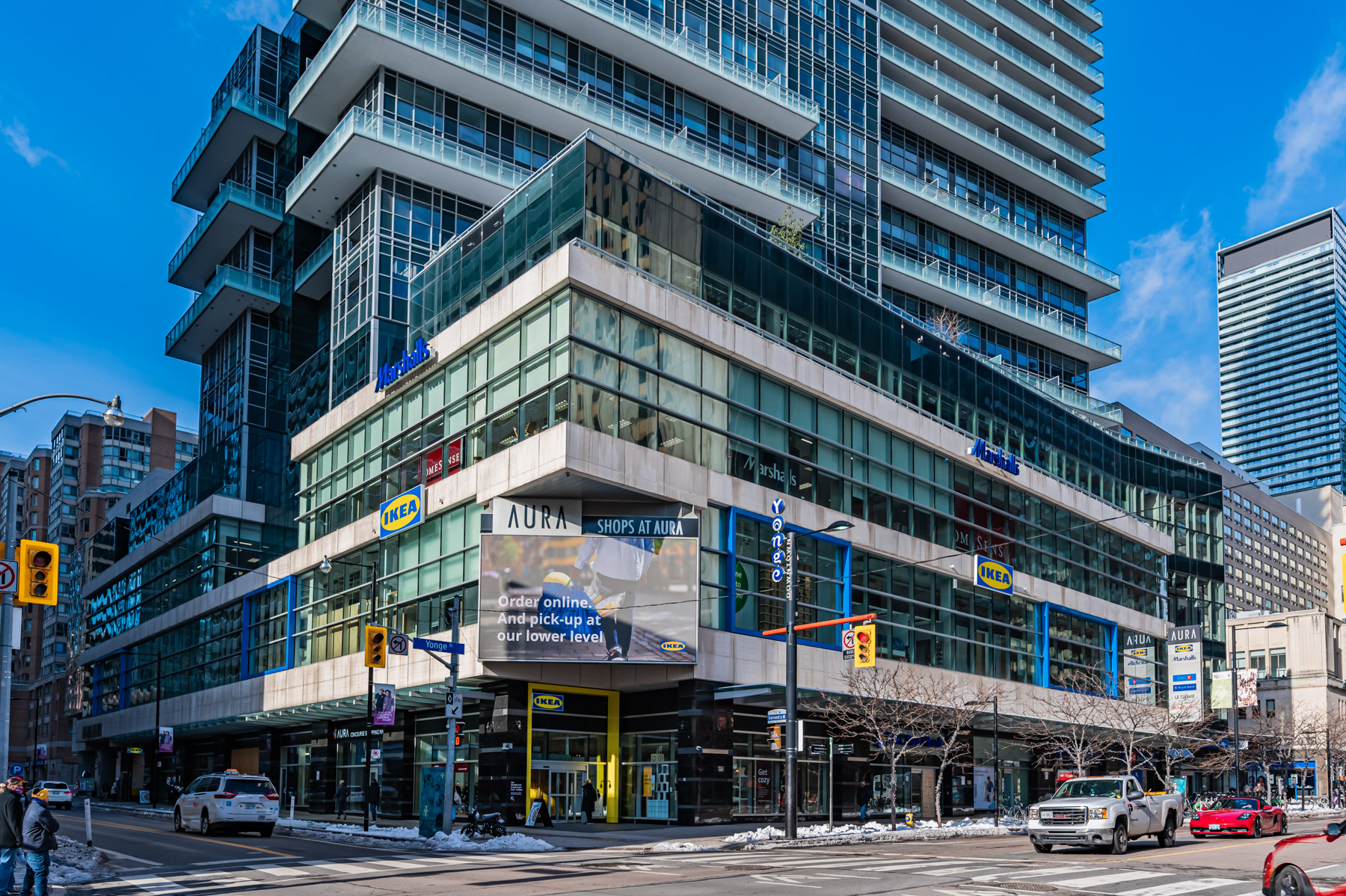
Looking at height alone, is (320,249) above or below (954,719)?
above

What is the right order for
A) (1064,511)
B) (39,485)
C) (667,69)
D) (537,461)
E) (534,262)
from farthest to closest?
(39,485), (1064,511), (667,69), (534,262), (537,461)

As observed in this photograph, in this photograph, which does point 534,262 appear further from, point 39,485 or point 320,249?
point 39,485

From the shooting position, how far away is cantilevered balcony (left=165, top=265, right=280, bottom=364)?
70812 millimetres

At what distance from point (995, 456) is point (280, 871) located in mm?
45737

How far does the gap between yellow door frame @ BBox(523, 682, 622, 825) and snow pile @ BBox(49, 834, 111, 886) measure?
48.8 ft

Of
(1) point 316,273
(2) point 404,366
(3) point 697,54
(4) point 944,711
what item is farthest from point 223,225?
(4) point 944,711

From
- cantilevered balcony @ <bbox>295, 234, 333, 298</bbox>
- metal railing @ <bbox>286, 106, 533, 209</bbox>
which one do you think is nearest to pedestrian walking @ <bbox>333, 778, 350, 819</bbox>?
metal railing @ <bbox>286, 106, 533, 209</bbox>

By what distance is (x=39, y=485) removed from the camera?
16338cm

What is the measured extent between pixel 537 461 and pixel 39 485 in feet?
491

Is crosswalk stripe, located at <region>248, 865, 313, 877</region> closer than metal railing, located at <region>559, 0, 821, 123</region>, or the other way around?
crosswalk stripe, located at <region>248, 865, 313, 877</region>

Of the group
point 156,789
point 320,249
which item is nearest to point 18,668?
point 156,789

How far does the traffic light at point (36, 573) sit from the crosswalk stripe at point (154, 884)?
5173 mm

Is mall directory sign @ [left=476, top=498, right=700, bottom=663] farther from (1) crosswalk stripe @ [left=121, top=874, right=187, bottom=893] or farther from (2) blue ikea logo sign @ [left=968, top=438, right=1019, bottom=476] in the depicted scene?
(2) blue ikea logo sign @ [left=968, top=438, right=1019, bottom=476]

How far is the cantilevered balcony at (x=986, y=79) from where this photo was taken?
262ft
